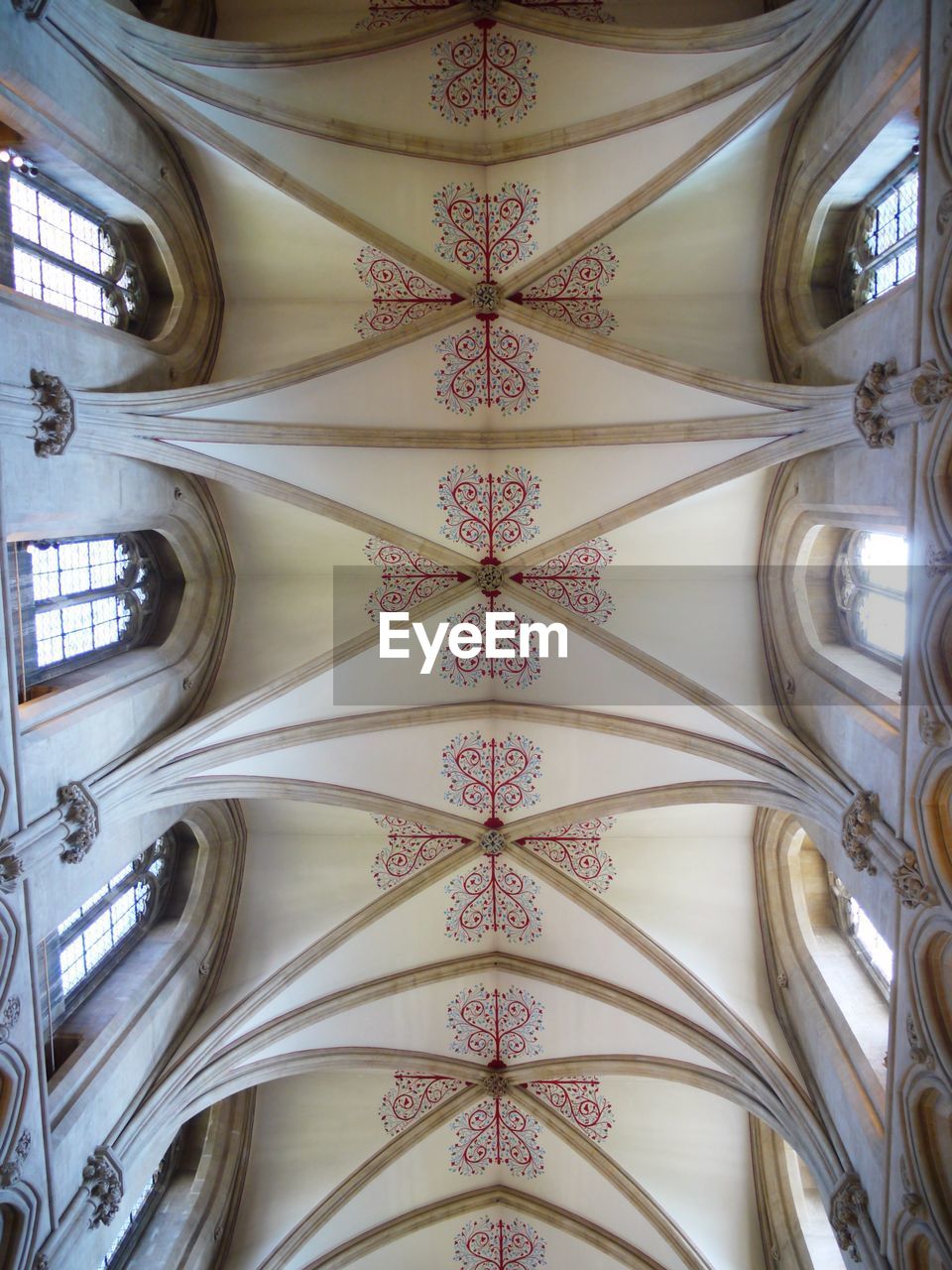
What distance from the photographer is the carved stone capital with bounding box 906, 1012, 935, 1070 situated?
26.6ft

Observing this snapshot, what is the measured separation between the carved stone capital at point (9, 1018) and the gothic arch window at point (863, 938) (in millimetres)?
8307

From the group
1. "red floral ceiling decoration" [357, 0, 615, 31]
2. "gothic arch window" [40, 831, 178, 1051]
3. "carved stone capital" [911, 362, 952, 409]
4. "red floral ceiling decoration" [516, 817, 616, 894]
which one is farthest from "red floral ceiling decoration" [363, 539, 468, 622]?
"carved stone capital" [911, 362, 952, 409]

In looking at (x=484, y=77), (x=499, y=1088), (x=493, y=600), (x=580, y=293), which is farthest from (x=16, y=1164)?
(x=484, y=77)

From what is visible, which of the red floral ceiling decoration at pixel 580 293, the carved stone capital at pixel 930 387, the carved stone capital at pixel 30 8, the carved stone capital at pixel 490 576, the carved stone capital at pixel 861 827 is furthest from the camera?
the carved stone capital at pixel 490 576

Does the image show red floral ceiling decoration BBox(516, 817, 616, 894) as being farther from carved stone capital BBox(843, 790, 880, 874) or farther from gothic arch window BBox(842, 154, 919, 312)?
gothic arch window BBox(842, 154, 919, 312)

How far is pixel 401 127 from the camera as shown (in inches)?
432

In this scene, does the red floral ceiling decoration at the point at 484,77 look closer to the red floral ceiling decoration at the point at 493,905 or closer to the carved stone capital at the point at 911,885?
the carved stone capital at the point at 911,885

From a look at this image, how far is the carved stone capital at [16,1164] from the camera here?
26.2 feet

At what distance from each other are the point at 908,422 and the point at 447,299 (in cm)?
571

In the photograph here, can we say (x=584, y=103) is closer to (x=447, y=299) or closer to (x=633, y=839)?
(x=447, y=299)

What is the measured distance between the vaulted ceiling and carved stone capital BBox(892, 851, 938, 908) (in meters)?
1.49

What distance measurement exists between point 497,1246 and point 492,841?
6254mm

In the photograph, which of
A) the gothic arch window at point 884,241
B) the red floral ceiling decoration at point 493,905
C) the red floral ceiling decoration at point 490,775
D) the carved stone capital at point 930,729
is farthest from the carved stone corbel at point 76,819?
the gothic arch window at point 884,241

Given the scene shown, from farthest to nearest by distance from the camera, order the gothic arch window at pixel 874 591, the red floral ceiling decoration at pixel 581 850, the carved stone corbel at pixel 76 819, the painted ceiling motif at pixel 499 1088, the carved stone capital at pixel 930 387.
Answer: the painted ceiling motif at pixel 499 1088 → the red floral ceiling decoration at pixel 581 850 → the gothic arch window at pixel 874 591 → the carved stone corbel at pixel 76 819 → the carved stone capital at pixel 930 387
